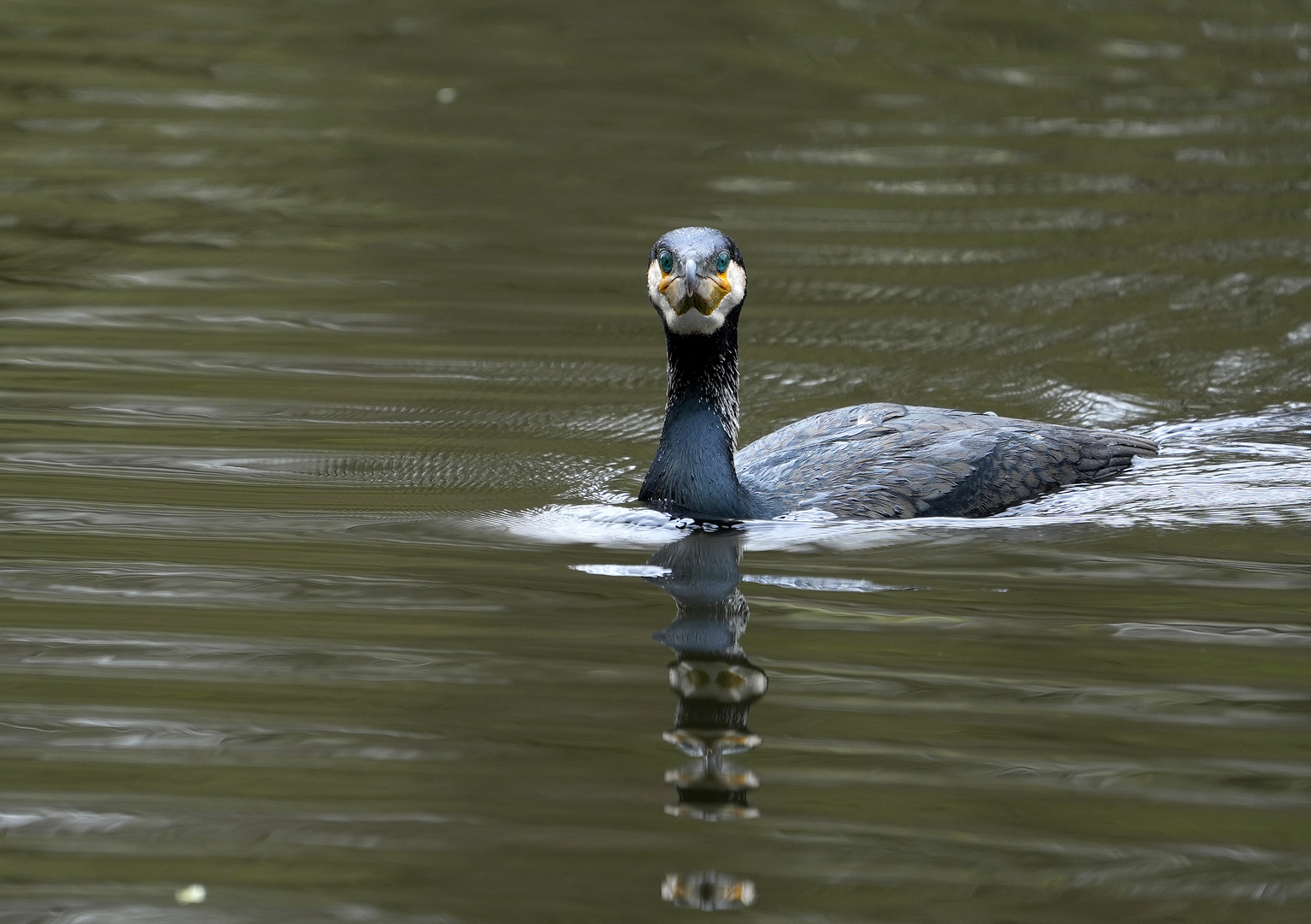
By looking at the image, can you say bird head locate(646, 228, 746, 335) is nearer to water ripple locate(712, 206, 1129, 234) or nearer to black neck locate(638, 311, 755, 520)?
black neck locate(638, 311, 755, 520)

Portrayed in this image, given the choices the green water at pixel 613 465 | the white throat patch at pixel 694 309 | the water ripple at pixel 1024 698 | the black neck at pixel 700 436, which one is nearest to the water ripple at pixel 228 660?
the green water at pixel 613 465

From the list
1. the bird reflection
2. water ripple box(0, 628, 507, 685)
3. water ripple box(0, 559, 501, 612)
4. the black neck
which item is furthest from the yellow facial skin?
water ripple box(0, 628, 507, 685)

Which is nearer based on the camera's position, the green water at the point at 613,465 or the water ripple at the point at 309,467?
the green water at the point at 613,465

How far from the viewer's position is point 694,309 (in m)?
7.33

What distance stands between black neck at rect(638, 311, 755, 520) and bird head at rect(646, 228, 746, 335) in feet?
0.47

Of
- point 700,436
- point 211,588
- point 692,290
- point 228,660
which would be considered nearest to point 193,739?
point 228,660

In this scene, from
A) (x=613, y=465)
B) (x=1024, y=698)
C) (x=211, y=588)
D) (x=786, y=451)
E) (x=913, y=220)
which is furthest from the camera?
(x=913, y=220)

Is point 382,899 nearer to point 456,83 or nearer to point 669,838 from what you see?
point 669,838

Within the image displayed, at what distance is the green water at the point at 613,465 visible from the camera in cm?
432

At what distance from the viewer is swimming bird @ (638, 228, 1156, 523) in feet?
23.8

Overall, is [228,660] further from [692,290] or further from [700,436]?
[700,436]

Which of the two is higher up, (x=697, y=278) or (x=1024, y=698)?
(x=697, y=278)

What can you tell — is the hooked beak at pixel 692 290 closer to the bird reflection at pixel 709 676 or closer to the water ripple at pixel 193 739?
the bird reflection at pixel 709 676

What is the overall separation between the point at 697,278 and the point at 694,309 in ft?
0.95
